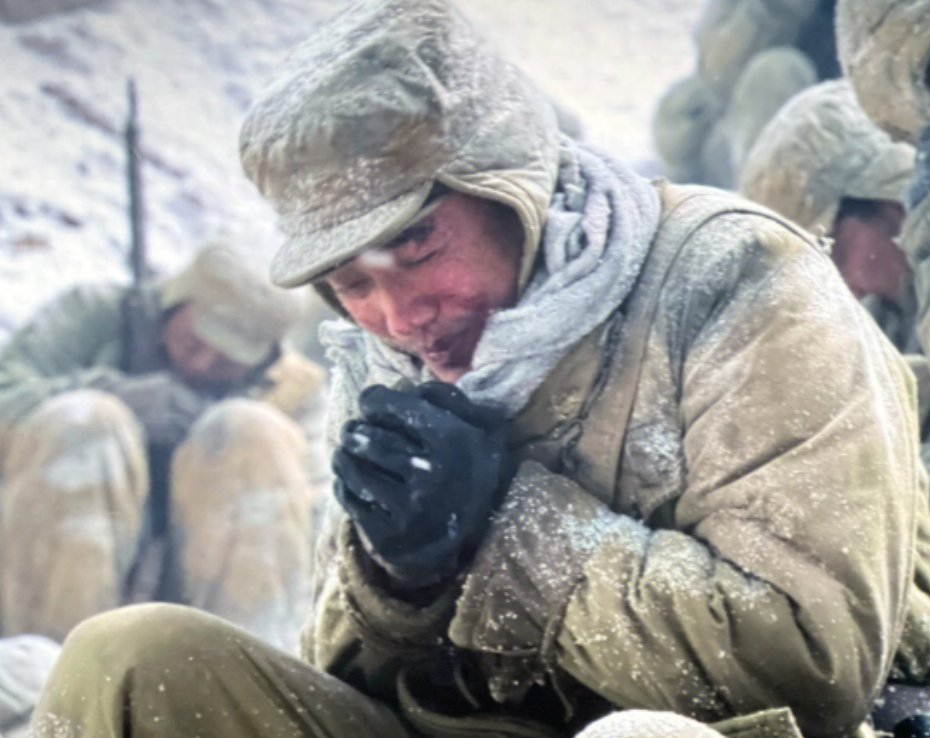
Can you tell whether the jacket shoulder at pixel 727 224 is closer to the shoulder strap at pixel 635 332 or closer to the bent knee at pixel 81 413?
the shoulder strap at pixel 635 332

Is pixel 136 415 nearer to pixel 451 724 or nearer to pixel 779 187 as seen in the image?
pixel 779 187

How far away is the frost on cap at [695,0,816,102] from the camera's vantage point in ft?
16.7

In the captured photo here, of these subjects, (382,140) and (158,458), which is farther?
(158,458)

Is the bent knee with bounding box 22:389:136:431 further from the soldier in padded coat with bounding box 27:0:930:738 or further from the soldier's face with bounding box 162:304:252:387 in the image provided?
the soldier in padded coat with bounding box 27:0:930:738

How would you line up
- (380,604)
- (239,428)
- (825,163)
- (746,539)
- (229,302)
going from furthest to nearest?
(229,302)
(239,428)
(825,163)
(380,604)
(746,539)

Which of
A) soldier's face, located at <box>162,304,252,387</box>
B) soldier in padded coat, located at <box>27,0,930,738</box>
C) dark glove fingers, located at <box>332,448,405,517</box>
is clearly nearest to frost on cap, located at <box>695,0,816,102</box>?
soldier's face, located at <box>162,304,252,387</box>

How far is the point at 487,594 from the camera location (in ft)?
4.92

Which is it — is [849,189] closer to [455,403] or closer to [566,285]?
[566,285]

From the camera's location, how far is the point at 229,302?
505 cm

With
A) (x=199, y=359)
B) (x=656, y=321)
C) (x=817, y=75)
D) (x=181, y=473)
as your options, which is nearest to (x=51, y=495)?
(x=181, y=473)

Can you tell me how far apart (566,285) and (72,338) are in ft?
12.4

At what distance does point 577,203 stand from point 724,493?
36cm

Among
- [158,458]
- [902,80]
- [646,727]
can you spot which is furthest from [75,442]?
[646,727]

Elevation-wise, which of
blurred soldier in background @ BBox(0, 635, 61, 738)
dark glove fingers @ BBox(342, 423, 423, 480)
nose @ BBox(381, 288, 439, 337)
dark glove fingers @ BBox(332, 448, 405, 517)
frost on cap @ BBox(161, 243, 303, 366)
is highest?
nose @ BBox(381, 288, 439, 337)
